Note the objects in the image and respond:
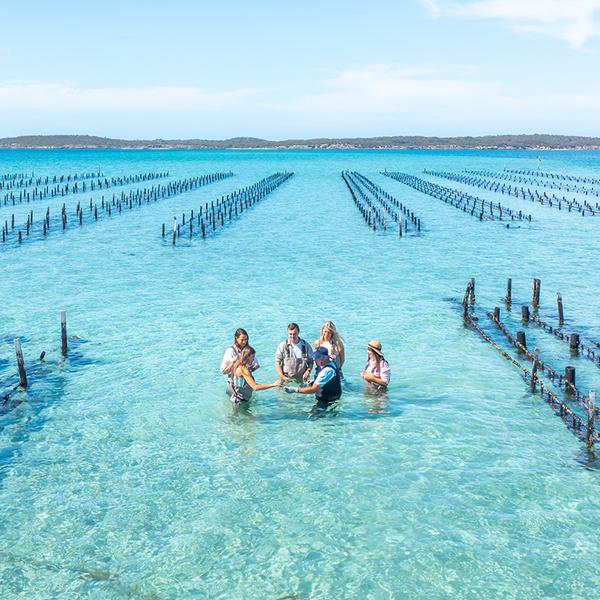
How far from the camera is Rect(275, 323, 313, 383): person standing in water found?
15.7 m

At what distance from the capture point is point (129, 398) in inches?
703

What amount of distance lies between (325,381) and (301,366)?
1278 millimetres

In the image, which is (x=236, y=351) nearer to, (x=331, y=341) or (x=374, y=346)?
(x=331, y=341)

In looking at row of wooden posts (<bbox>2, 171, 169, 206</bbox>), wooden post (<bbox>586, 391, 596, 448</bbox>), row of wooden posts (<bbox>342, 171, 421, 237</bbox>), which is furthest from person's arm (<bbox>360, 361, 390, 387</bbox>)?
row of wooden posts (<bbox>2, 171, 169, 206</bbox>)

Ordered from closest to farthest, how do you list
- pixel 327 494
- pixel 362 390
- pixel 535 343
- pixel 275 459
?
pixel 327 494, pixel 275 459, pixel 362 390, pixel 535 343

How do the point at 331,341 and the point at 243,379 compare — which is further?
the point at 243,379

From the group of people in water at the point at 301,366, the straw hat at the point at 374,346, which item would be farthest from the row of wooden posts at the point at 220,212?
the straw hat at the point at 374,346

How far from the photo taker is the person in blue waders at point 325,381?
570 inches

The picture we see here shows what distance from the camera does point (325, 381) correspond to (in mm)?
14664

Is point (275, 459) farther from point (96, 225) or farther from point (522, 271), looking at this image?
point (96, 225)

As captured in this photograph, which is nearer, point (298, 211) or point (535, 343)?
point (535, 343)

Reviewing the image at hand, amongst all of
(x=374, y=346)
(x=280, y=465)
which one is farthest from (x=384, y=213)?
(x=280, y=465)

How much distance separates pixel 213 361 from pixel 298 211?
50.4 m

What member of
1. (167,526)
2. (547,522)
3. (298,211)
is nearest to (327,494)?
(167,526)
